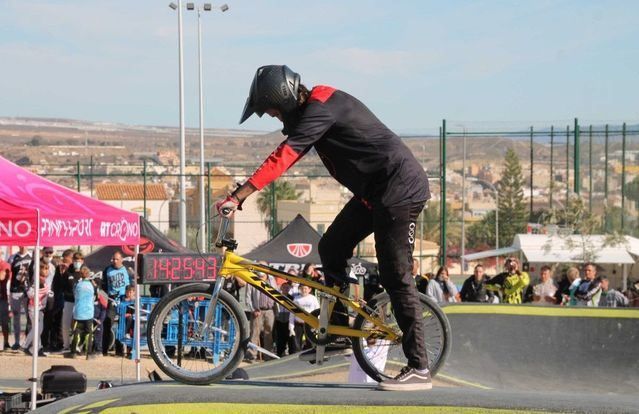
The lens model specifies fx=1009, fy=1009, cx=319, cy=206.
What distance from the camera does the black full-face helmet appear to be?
588 centimetres

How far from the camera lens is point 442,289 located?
52.2 feet

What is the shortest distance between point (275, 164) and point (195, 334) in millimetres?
1400

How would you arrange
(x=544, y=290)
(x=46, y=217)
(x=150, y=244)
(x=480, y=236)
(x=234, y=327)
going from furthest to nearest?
(x=480, y=236) → (x=150, y=244) → (x=544, y=290) → (x=46, y=217) → (x=234, y=327)

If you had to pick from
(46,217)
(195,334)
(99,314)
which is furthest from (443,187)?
(195,334)

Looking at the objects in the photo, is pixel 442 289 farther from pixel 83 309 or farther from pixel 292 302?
pixel 292 302

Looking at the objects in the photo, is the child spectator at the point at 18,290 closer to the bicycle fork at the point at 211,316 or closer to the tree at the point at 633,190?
the bicycle fork at the point at 211,316

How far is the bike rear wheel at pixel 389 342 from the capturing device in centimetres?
653

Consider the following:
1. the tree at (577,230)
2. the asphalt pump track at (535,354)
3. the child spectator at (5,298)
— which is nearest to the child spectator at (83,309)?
the child spectator at (5,298)

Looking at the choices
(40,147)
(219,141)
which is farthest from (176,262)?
(219,141)

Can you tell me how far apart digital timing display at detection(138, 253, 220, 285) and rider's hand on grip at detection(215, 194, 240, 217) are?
14.6 ft

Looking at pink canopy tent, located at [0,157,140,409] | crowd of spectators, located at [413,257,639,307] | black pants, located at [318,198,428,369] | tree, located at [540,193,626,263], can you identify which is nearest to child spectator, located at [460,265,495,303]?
crowd of spectators, located at [413,257,639,307]

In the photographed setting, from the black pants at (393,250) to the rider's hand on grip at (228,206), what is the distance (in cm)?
78

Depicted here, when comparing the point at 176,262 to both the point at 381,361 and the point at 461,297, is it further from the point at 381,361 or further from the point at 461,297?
the point at 461,297

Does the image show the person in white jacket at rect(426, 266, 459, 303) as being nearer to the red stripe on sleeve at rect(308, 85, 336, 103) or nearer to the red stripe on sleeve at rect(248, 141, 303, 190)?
the red stripe on sleeve at rect(308, 85, 336, 103)
